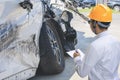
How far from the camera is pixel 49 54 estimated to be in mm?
6355

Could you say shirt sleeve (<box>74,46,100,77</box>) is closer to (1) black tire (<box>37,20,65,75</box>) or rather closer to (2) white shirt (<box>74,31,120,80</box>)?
(2) white shirt (<box>74,31,120,80</box>)

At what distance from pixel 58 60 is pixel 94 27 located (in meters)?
3.05

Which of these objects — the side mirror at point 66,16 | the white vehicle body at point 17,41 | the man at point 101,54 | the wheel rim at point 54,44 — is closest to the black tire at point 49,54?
the wheel rim at point 54,44

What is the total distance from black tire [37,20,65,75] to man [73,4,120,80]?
8.65 feet

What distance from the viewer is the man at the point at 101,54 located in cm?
348

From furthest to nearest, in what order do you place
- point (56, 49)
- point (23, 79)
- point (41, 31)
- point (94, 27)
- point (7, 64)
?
point (56, 49) < point (41, 31) < point (23, 79) < point (7, 64) < point (94, 27)

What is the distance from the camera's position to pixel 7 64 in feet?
16.6

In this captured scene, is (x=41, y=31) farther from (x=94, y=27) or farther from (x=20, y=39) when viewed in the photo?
(x=94, y=27)

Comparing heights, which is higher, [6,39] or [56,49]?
[6,39]

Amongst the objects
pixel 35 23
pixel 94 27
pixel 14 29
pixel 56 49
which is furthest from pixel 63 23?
pixel 94 27

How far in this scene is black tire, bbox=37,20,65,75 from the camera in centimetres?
632

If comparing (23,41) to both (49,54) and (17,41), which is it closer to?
(17,41)

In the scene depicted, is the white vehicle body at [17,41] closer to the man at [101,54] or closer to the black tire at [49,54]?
the black tire at [49,54]

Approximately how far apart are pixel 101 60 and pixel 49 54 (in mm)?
2880
